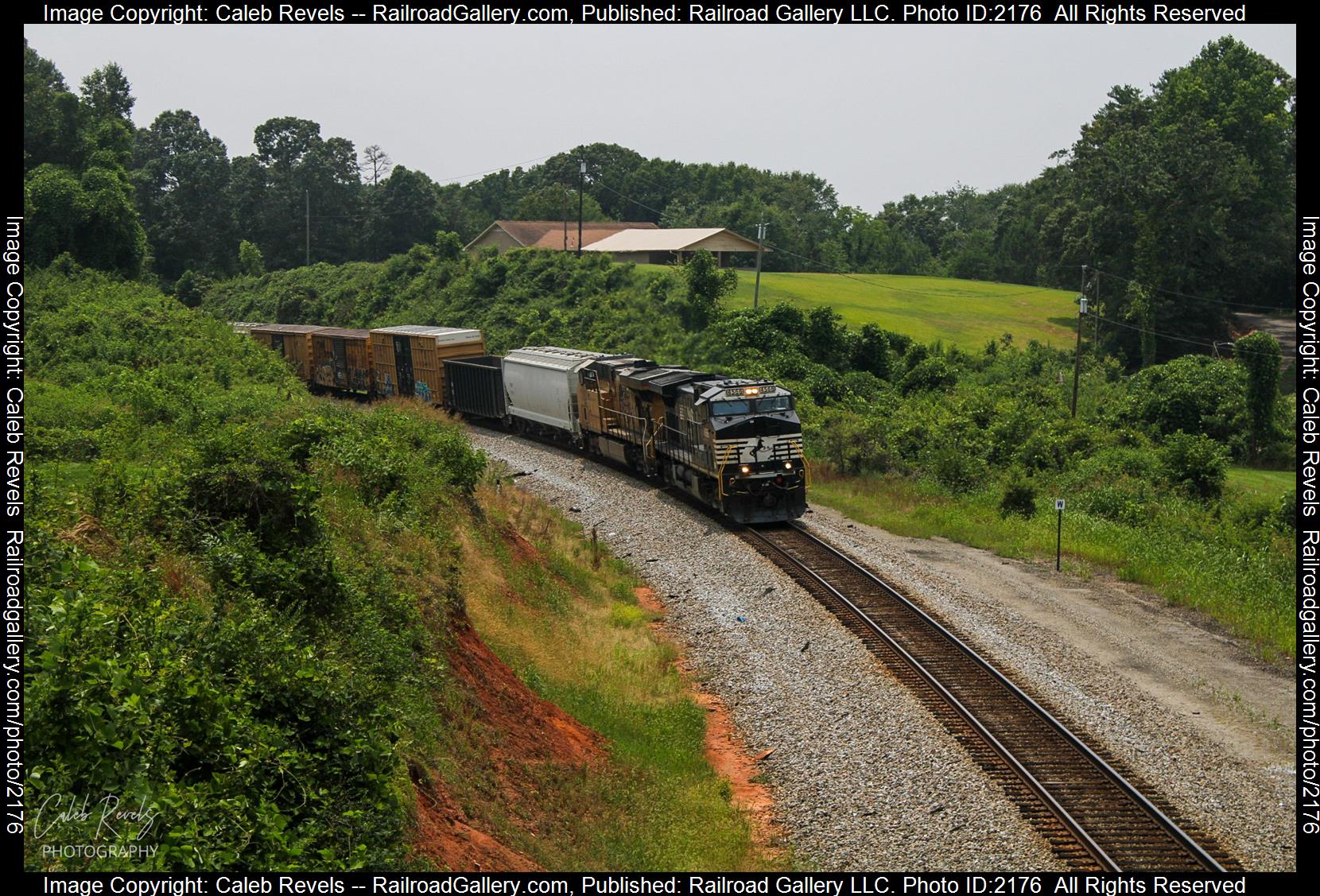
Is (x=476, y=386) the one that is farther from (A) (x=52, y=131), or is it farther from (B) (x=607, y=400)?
(A) (x=52, y=131)

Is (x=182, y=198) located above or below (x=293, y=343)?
above

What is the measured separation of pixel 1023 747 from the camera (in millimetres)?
15656

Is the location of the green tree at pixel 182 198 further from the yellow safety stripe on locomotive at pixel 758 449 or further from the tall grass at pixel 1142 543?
the yellow safety stripe on locomotive at pixel 758 449

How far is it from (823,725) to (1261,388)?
41.9 m

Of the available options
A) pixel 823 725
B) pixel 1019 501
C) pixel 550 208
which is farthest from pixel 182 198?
pixel 823 725

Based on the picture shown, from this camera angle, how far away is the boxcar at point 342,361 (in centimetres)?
4944

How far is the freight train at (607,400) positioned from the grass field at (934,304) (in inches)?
1095

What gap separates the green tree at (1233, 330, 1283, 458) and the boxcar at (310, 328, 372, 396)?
39865mm

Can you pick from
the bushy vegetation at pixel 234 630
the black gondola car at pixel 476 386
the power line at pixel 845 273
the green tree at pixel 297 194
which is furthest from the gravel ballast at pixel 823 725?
the green tree at pixel 297 194

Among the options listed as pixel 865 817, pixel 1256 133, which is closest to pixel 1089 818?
pixel 865 817

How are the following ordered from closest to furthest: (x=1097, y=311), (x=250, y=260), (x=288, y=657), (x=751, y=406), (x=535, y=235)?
(x=288, y=657), (x=751, y=406), (x=1097, y=311), (x=250, y=260), (x=535, y=235)
